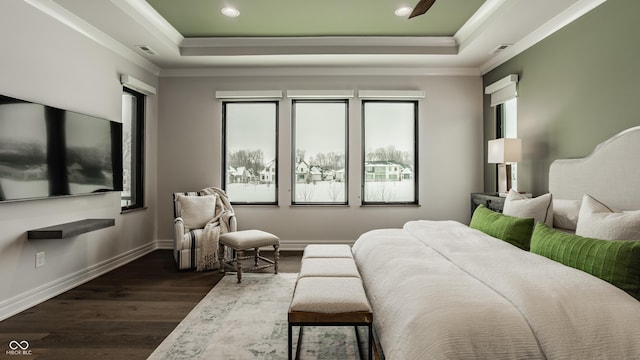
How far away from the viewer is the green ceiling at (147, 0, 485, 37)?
3486 mm

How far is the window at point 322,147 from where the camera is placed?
5.06 m

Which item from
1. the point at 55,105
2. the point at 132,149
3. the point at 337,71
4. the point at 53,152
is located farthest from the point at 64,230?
the point at 337,71

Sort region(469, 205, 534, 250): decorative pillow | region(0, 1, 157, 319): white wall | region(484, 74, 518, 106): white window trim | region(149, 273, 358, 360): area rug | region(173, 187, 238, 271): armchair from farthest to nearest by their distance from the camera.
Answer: region(484, 74, 518, 106): white window trim < region(173, 187, 238, 271): armchair < region(0, 1, 157, 319): white wall < region(469, 205, 534, 250): decorative pillow < region(149, 273, 358, 360): area rug

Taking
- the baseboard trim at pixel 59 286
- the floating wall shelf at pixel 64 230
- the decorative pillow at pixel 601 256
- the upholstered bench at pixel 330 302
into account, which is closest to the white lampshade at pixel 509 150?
the decorative pillow at pixel 601 256

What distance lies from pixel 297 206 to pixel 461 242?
2.92m

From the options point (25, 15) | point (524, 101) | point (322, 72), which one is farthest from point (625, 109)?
point (25, 15)

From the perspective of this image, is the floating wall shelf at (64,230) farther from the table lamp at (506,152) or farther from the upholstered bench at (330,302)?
the table lamp at (506,152)

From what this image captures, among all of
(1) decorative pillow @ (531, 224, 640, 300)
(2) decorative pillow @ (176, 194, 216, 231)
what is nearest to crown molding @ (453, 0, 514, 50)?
(1) decorative pillow @ (531, 224, 640, 300)

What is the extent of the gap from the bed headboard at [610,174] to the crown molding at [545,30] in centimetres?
124

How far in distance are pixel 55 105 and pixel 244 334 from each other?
8.91 ft

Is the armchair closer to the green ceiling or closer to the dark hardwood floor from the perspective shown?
the dark hardwood floor

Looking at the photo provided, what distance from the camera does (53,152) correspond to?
3.06 m

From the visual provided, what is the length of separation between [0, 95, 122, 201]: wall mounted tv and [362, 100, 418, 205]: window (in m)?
3.26

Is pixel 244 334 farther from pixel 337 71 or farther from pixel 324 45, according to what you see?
pixel 337 71
